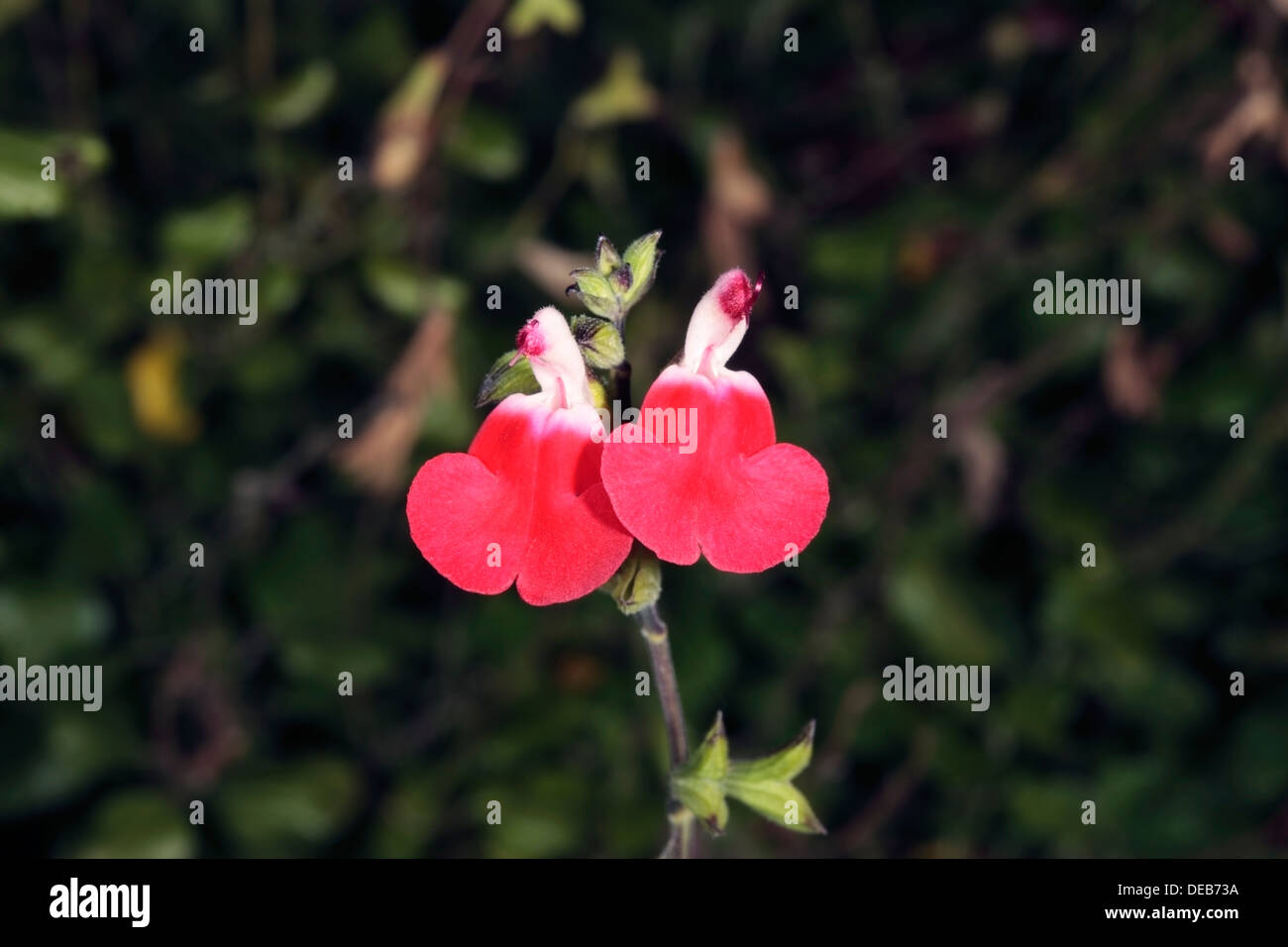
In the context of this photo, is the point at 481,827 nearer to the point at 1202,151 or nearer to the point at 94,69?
the point at 94,69

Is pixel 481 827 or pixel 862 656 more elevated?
pixel 862 656

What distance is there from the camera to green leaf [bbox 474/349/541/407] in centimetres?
69

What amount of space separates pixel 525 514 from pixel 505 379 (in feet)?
0.28

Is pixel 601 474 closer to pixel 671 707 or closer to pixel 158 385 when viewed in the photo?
pixel 671 707

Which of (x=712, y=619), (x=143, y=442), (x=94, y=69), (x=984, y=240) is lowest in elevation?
(x=712, y=619)

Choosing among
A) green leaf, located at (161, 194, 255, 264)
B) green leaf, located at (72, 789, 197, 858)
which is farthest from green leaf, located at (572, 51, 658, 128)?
green leaf, located at (72, 789, 197, 858)

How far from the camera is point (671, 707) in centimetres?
70

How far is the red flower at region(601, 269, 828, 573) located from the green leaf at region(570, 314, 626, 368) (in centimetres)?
3

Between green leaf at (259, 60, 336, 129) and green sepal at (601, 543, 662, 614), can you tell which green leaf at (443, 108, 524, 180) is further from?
green sepal at (601, 543, 662, 614)

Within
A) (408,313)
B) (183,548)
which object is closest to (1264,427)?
(408,313)

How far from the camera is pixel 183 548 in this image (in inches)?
55.3

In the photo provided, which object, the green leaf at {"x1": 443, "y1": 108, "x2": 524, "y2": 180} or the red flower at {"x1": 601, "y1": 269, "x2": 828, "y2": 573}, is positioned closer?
the red flower at {"x1": 601, "y1": 269, "x2": 828, "y2": 573}

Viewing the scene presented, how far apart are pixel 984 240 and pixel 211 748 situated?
43.5 inches

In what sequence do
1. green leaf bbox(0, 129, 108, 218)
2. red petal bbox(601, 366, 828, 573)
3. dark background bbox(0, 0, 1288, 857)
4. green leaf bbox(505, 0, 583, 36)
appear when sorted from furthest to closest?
dark background bbox(0, 0, 1288, 857)
green leaf bbox(505, 0, 583, 36)
green leaf bbox(0, 129, 108, 218)
red petal bbox(601, 366, 828, 573)
